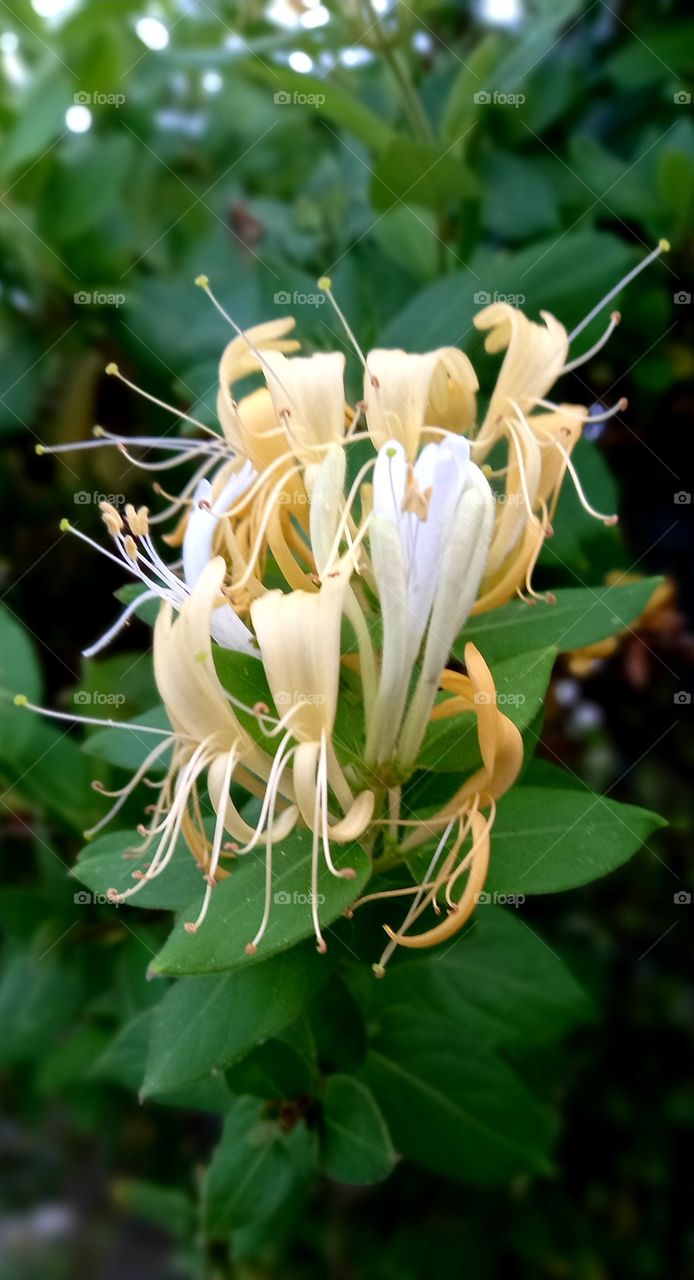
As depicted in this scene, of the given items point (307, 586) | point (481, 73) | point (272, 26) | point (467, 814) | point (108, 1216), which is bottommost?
point (108, 1216)

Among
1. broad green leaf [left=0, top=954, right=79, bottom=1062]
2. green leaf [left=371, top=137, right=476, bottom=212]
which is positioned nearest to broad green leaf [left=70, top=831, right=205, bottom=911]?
broad green leaf [left=0, top=954, right=79, bottom=1062]

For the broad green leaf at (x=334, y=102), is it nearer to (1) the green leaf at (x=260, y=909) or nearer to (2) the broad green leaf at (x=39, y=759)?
(2) the broad green leaf at (x=39, y=759)

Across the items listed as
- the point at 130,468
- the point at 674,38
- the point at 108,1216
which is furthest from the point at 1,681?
the point at 108,1216

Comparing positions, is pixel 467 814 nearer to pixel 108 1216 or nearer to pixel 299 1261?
pixel 299 1261

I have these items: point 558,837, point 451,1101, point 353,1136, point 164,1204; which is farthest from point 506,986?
point 164,1204

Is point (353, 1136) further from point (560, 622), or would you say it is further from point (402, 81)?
point (402, 81)

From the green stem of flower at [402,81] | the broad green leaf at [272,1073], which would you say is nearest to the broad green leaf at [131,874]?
the broad green leaf at [272,1073]

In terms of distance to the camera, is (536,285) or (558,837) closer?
(558,837)
